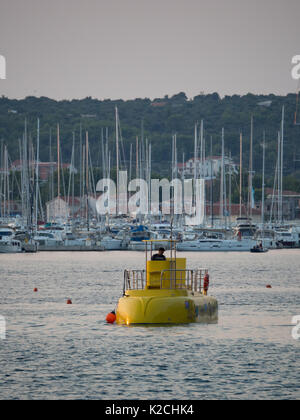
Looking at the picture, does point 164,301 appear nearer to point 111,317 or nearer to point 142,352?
point 142,352

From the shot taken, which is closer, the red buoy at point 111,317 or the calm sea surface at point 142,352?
the calm sea surface at point 142,352

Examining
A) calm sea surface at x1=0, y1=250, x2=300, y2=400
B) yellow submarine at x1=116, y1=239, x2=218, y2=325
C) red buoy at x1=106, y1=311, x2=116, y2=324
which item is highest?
yellow submarine at x1=116, y1=239, x2=218, y2=325

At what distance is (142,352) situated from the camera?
3219 centimetres

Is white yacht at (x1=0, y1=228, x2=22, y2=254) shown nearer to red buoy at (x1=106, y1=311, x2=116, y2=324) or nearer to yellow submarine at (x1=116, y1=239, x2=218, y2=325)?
red buoy at (x1=106, y1=311, x2=116, y2=324)

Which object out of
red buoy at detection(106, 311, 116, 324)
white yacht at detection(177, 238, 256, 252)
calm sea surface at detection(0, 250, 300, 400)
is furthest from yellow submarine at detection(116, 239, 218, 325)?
white yacht at detection(177, 238, 256, 252)

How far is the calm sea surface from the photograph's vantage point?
26.7 metres

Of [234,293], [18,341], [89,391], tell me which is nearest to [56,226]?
[234,293]

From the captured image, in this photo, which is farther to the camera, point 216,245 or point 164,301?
point 216,245

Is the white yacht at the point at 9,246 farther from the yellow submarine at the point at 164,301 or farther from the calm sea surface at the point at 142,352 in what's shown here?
the yellow submarine at the point at 164,301

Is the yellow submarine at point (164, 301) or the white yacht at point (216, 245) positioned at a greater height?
the yellow submarine at point (164, 301)

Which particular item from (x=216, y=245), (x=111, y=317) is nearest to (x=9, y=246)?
(x=216, y=245)

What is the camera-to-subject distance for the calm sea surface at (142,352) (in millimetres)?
26719

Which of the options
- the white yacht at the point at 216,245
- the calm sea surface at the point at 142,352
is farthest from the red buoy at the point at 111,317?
the white yacht at the point at 216,245
